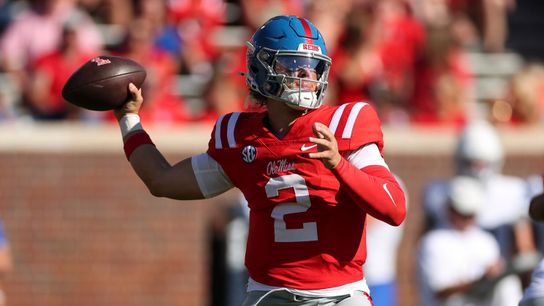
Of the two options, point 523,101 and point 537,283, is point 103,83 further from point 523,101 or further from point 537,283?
point 523,101

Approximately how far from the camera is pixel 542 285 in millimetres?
4973

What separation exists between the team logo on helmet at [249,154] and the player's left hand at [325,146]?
41 cm

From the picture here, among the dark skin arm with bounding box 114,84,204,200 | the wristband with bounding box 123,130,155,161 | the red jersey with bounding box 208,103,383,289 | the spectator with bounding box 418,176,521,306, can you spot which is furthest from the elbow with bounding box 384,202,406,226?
the spectator with bounding box 418,176,521,306

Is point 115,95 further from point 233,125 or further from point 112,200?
point 112,200

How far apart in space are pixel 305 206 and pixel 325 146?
0.39m

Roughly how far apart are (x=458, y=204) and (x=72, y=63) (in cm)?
373

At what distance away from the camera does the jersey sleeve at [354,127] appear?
4684mm

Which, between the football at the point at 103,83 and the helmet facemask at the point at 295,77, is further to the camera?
the football at the point at 103,83

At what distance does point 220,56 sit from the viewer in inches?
408

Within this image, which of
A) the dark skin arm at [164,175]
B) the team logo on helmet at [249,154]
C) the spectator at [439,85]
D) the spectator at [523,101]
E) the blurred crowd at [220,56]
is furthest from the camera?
the spectator at [439,85]

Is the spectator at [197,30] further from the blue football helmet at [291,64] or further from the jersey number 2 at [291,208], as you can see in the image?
the jersey number 2 at [291,208]

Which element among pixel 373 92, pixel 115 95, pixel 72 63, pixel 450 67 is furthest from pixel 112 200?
pixel 115 95

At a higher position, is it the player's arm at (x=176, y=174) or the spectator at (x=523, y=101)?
the player's arm at (x=176, y=174)

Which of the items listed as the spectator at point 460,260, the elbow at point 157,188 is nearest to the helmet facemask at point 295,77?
the elbow at point 157,188
